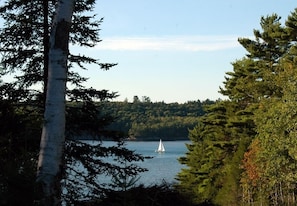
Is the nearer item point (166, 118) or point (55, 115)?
point (55, 115)

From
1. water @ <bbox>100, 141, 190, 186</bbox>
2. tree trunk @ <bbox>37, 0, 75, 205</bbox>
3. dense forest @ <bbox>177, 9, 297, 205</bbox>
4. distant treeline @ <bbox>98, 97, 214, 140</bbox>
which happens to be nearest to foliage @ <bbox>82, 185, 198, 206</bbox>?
water @ <bbox>100, 141, 190, 186</bbox>

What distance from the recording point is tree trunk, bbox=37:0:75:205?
418 cm

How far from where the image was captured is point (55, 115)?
4.24m

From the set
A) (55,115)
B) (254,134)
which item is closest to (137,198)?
(55,115)

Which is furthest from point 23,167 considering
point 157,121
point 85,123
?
point 157,121

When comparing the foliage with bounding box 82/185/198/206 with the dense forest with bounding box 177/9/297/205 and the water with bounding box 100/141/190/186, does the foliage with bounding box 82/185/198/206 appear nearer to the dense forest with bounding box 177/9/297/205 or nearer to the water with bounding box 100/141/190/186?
the water with bounding box 100/141/190/186

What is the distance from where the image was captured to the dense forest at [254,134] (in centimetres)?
3059

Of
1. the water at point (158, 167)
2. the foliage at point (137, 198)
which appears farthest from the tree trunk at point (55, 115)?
the water at point (158, 167)

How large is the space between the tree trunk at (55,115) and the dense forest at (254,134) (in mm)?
24573

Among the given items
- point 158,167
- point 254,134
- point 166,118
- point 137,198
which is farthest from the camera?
point 166,118

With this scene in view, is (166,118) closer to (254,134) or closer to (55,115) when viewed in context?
(254,134)

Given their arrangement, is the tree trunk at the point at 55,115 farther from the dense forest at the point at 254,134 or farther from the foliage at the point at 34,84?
the dense forest at the point at 254,134

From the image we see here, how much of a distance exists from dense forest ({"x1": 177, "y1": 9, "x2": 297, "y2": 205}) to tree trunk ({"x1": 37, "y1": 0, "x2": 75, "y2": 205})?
967 inches

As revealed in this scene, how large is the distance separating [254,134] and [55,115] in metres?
38.0
